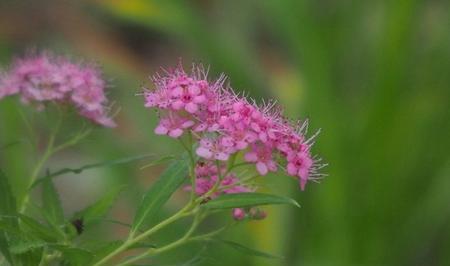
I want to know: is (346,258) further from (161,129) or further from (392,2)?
(161,129)

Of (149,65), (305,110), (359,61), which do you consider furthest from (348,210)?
(149,65)

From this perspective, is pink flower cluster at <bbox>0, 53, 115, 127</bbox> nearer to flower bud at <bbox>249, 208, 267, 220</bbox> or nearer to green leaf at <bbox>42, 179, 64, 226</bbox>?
green leaf at <bbox>42, 179, 64, 226</bbox>

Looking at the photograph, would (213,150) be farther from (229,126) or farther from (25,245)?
(25,245)

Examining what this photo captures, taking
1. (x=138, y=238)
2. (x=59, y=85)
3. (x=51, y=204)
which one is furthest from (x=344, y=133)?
(x=138, y=238)

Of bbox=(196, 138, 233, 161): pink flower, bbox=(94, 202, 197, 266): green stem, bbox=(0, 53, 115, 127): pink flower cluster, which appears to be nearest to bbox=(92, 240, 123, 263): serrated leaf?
bbox=(94, 202, 197, 266): green stem

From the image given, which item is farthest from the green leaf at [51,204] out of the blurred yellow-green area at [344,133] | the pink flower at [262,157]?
the blurred yellow-green area at [344,133]

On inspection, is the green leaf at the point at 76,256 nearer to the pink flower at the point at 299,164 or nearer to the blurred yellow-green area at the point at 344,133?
the pink flower at the point at 299,164
